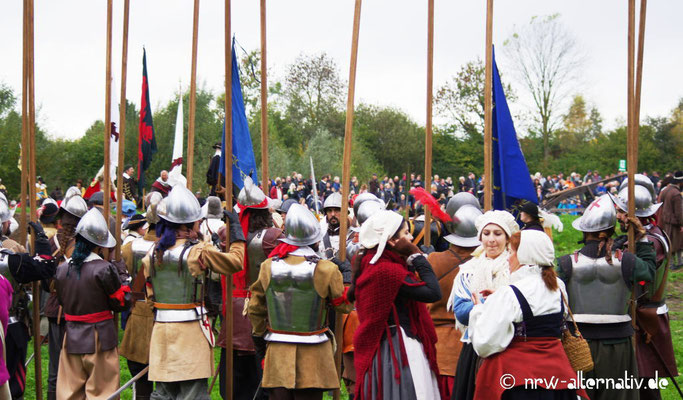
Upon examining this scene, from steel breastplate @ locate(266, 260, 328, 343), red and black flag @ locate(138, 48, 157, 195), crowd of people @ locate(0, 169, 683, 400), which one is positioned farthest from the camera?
red and black flag @ locate(138, 48, 157, 195)

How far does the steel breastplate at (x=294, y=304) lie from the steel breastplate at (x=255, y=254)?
3.69 ft

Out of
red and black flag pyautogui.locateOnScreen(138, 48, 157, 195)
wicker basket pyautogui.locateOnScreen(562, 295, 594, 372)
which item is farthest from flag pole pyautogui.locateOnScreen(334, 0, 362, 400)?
red and black flag pyautogui.locateOnScreen(138, 48, 157, 195)

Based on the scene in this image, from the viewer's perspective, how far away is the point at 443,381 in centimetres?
532

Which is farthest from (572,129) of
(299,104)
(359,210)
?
(359,210)

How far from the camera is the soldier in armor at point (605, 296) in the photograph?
5.43 m

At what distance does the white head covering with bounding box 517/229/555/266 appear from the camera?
410cm

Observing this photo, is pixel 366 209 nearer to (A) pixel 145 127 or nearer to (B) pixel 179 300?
(B) pixel 179 300

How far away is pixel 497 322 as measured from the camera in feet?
13.3

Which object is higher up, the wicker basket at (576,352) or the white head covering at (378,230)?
the white head covering at (378,230)

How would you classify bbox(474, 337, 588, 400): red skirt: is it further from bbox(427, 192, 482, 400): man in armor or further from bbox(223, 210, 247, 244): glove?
bbox(223, 210, 247, 244): glove

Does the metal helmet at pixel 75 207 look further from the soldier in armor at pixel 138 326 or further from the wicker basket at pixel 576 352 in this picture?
the wicker basket at pixel 576 352

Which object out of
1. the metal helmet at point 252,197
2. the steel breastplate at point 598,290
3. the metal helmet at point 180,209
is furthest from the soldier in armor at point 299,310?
the steel breastplate at point 598,290

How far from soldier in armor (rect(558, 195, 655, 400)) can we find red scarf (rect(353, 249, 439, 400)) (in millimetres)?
1406

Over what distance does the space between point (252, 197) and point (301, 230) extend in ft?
4.24
